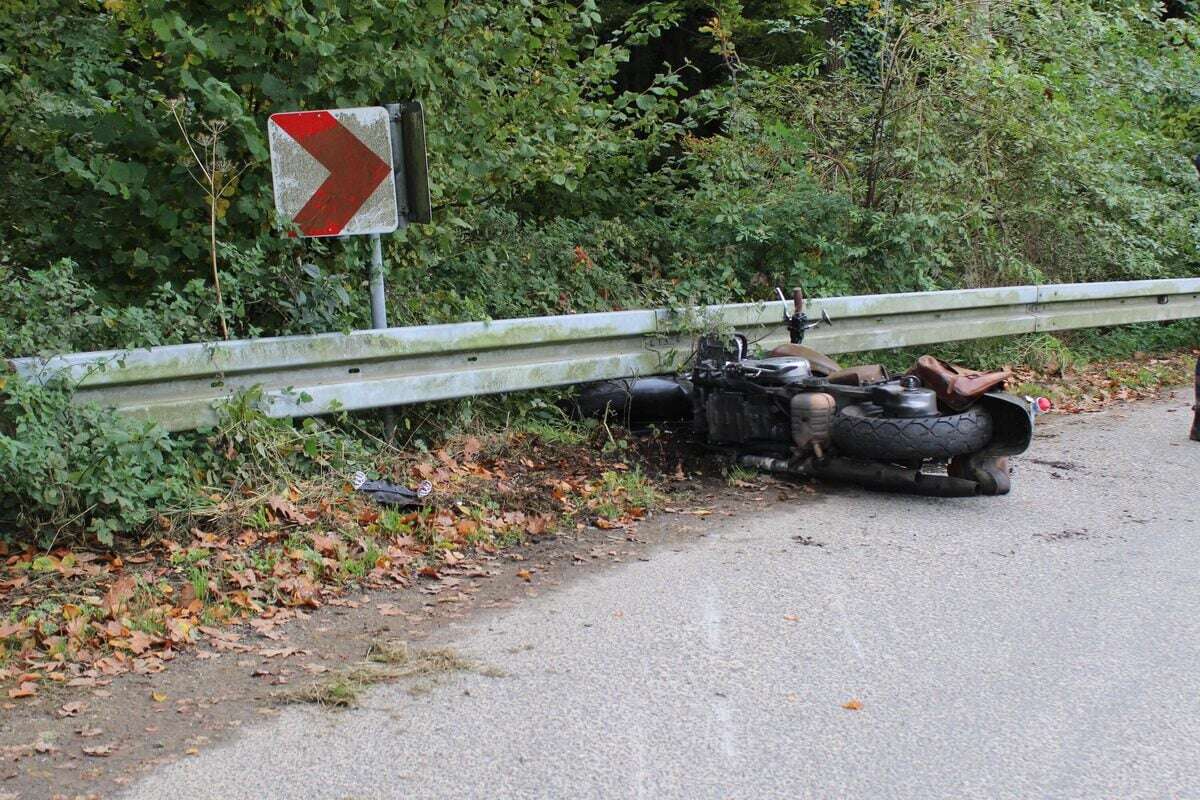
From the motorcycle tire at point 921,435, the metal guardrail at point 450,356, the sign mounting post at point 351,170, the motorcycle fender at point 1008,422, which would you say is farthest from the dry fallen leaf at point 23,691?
the motorcycle fender at point 1008,422

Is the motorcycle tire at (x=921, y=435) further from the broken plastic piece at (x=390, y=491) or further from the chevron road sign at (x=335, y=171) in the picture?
the chevron road sign at (x=335, y=171)

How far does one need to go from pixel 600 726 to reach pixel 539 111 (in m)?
5.75

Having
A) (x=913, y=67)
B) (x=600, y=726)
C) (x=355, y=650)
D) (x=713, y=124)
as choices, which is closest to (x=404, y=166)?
(x=355, y=650)

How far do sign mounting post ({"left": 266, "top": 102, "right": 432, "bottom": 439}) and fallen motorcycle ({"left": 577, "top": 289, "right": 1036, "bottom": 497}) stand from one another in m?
1.91

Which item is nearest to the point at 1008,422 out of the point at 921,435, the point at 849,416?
the point at 921,435

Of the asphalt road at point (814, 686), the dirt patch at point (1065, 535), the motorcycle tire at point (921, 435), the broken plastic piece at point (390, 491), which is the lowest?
the dirt patch at point (1065, 535)

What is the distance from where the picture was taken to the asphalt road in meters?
3.51

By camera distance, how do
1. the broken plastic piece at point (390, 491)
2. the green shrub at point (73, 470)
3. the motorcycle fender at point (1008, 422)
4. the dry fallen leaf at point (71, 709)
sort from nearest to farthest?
the dry fallen leaf at point (71, 709), the green shrub at point (73, 470), the broken plastic piece at point (390, 491), the motorcycle fender at point (1008, 422)

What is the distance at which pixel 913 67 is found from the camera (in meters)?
11.5

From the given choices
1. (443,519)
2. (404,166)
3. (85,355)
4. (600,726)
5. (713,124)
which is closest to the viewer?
(600,726)

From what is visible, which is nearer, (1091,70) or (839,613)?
(839,613)

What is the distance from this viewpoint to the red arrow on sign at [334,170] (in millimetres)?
6336

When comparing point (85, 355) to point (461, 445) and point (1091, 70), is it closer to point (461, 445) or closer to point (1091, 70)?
point (461, 445)

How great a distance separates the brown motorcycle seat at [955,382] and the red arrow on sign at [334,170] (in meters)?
3.11
